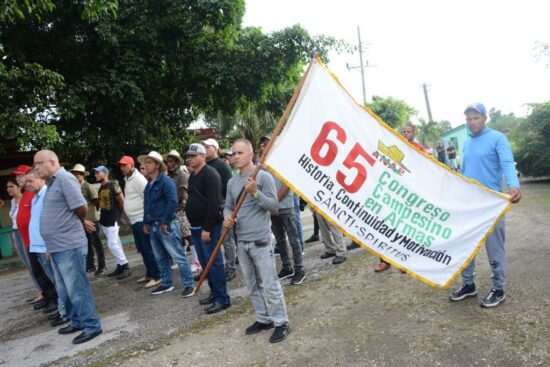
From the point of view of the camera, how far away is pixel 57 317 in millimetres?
4949

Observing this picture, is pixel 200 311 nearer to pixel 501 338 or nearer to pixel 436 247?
pixel 436 247

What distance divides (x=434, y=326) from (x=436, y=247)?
75 centimetres

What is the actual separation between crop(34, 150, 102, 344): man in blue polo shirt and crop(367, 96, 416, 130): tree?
34.7m

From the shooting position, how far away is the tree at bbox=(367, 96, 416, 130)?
37.0m

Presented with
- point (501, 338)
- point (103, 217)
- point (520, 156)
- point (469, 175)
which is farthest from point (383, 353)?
point (520, 156)

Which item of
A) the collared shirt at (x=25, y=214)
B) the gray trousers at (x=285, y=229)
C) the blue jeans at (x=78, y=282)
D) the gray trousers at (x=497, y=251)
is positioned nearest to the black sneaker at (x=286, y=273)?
the gray trousers at (x=285, y=229)

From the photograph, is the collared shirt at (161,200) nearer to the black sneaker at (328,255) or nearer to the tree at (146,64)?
the black sneaker at (328,255)

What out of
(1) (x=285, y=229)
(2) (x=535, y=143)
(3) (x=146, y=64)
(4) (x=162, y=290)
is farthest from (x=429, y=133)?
(4) (x=162, y=290)

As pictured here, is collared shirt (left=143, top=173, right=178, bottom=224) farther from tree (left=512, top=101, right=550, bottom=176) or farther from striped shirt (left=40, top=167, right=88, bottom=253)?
tree (left=512, top=101, right=550, bottom=176)

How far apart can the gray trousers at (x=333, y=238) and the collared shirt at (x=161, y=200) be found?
2.24 meters

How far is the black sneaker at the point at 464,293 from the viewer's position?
13.2 feet

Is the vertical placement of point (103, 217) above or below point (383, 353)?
above

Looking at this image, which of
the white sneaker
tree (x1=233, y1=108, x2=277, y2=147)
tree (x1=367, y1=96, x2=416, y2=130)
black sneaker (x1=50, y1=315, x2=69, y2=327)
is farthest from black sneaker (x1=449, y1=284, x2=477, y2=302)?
tree (x1=367, y1=96, x2=416, y2=130)

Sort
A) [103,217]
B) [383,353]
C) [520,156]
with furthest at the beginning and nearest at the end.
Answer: [520,156] → [103,217] → [383,353]
